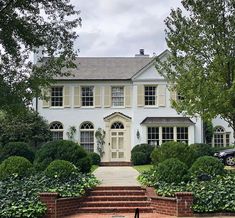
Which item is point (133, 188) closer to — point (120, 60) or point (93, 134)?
point (93, 134)

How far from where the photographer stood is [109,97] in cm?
3322

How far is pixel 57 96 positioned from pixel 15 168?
62.7 feet

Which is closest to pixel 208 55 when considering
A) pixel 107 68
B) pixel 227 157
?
pixel 227 157

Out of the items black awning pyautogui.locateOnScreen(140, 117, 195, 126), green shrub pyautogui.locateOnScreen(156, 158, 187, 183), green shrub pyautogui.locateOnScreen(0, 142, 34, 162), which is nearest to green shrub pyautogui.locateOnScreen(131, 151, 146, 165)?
black awning pyautogui.locateOnScreen(140, 117, 195, 126)

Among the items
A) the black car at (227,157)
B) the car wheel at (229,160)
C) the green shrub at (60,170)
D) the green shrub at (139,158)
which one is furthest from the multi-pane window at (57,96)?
the green shrub at (60,170)

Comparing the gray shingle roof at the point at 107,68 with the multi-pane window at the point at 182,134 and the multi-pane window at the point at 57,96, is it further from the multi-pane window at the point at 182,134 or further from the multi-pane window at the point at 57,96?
the multi-pane window at the point at 182,134

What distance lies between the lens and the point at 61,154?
643 inches

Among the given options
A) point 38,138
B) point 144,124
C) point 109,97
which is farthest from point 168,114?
point 38,138

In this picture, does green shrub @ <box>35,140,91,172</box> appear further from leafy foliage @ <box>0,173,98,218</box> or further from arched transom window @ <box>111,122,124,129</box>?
arched transom window @ <box>111,122,124,129</box>

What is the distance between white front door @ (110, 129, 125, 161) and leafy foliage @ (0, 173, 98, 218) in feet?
57.7

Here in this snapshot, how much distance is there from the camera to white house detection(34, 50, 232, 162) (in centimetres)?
3244

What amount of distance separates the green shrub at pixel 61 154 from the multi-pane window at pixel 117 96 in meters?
16.8

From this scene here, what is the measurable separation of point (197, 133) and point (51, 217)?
Answer: 21.8m

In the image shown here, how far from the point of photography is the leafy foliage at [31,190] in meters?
11.8
